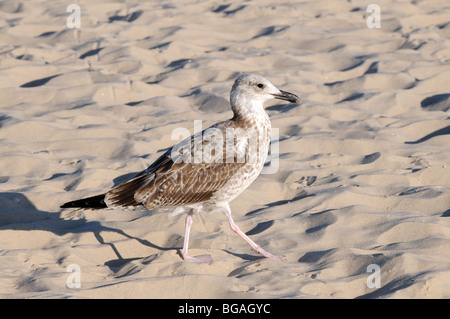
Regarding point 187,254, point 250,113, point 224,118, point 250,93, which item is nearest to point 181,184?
point 187,254

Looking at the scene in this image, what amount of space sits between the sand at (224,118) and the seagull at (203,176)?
39cm

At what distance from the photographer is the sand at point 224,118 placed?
5.44m

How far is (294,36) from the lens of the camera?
1137cm

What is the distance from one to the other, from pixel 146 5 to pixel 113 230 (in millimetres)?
7308

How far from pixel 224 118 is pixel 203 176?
294 centimetres

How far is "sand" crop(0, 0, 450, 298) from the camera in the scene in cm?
544

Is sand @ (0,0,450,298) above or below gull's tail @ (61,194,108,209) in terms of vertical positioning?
below

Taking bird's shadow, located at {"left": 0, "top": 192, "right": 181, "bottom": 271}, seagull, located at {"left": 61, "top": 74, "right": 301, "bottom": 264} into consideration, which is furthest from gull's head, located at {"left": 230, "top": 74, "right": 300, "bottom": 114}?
bird's shadow, located at {"left": 0, "top": 192, "right": 181, "bottom": 271}

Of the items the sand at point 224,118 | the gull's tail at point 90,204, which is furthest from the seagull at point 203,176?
the sand at point 224,118

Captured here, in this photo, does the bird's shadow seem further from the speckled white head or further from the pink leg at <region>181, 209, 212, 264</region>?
the speckled white head

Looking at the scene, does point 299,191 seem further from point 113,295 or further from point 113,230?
point 113,295

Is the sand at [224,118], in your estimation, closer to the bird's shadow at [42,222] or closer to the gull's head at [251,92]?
the bird's shadow at [42,222]

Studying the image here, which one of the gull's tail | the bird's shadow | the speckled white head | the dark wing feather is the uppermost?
the speckled white head

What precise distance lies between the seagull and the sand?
0.39 m
